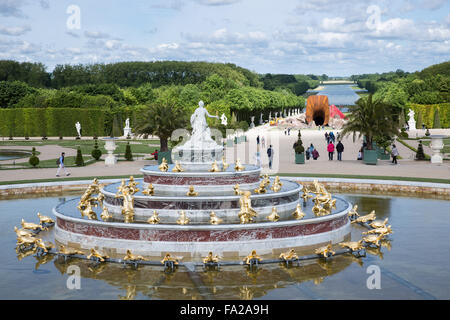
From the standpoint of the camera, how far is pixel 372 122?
36938 millimetres

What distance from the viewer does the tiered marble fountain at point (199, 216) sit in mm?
14984

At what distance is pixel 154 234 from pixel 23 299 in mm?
4268

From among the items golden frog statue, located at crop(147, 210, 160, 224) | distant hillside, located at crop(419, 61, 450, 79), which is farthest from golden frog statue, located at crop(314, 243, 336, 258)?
distant hillside, located at crop(419, 61, 450, 79)

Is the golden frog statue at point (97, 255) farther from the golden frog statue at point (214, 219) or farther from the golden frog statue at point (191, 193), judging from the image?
the golden frog statue at point (191, 193)

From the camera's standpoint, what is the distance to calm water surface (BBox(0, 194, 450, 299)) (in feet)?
39.3

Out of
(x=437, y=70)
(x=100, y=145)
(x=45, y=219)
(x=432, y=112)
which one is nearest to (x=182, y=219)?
(x=45, y=219)

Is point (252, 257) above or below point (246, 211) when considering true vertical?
below

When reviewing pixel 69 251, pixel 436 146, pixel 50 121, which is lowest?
pixel 69 251

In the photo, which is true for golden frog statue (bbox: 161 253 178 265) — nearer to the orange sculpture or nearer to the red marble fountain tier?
the red marble fountain tier

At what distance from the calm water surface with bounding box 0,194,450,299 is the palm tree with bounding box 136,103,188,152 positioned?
20945 millimetres

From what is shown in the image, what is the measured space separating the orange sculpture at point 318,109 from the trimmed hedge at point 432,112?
16737 mm

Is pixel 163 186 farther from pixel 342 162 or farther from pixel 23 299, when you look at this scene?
pixel 342 162

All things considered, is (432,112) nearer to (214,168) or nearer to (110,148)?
(110,148)

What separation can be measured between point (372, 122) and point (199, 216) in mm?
23510
